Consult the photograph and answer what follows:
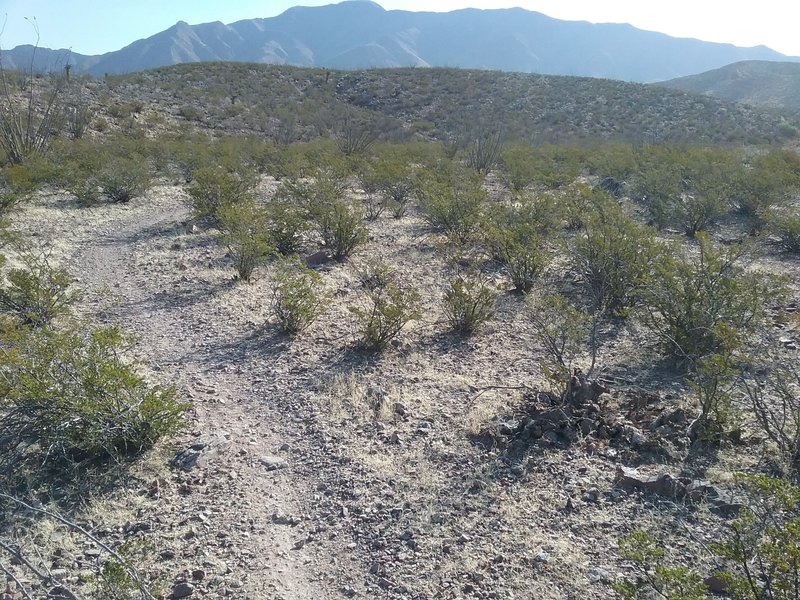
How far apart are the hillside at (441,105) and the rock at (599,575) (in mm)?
29350

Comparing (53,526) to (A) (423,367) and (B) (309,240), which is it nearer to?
(A) (423,367)

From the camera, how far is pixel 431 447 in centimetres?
499

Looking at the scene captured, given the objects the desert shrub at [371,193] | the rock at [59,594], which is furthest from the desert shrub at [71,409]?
the desert shrub at [371,193]

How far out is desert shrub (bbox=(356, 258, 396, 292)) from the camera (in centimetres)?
844

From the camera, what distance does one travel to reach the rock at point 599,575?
351cm

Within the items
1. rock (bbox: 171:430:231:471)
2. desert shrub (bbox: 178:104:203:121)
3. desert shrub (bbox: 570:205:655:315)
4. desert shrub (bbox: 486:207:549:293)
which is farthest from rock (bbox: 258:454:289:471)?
desert shrub (bbox: 178:104:203:121)

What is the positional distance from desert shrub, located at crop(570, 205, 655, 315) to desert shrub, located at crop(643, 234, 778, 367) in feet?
1.82

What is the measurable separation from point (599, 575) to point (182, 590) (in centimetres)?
253

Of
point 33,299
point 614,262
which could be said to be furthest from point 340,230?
point 33,299

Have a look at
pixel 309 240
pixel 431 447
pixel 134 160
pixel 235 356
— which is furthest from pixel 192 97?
pixel 431 447

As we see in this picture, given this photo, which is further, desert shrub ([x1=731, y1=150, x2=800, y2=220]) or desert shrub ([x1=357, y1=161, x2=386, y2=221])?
desert shrub ([x1=357, y1=161, x2=386, y2=221])

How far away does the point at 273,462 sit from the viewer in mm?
4836

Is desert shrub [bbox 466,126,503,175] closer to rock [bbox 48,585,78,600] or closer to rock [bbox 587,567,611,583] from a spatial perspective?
rock [bbox 587,567,611,583]

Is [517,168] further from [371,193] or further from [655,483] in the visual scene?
[655,483]
